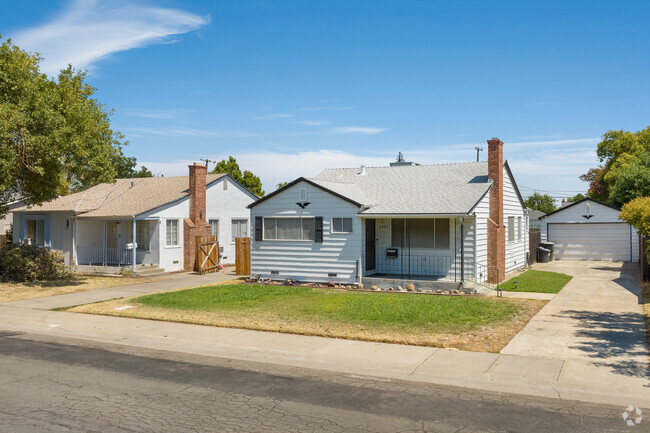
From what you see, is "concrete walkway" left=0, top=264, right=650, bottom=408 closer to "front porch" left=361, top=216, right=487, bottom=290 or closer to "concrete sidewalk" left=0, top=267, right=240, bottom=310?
"concrete sidewalk" left=0, top=267, right=240, bottom=310

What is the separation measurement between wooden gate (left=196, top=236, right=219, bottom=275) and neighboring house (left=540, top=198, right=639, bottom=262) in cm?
1930

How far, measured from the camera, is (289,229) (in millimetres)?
21625

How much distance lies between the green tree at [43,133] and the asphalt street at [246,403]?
37.9 ft

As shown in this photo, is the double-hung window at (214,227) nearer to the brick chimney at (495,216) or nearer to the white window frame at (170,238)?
the white window frame at (170,238)

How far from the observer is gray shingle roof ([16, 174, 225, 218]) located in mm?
26797

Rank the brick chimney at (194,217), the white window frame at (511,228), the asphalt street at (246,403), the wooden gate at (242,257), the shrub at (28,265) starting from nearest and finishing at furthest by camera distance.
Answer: the asphalt street at (246,403)
the shrub at (28,265)
the white window frame at (511,228)
the wooden gate at (242,257)
the brick chimney at (194,217)

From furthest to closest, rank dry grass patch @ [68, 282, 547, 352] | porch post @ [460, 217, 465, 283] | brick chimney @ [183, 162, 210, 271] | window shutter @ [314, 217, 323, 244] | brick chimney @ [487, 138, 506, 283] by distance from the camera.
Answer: brick chimney @ [183, 162, 210, 271]
brick chimney @ [487, 138, 506, 283]
window shutter @ [314, 217, 323, 244]
porch post @ [460, 217, 465, 283]
dry grass patch @ [68, 282, 547, 352]

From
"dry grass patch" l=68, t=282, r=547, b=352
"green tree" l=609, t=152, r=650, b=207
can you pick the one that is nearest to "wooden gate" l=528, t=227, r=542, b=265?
"green tree" l=609, t=152, r=650, b=207

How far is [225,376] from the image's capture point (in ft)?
30.4

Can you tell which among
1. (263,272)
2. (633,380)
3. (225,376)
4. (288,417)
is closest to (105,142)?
(263,272)

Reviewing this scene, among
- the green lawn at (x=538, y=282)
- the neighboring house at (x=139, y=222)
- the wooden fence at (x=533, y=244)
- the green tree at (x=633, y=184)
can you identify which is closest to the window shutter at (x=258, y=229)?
the neighboring house at (x=139, y=222)

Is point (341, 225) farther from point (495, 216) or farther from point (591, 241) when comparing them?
point (591, 241)

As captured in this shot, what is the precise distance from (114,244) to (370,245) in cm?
1453

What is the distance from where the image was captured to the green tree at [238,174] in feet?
163
